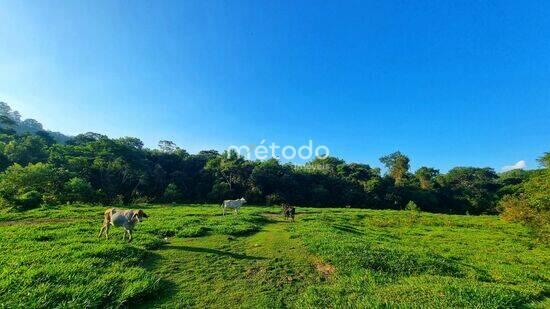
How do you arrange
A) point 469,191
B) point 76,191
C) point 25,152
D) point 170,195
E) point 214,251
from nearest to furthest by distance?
point 214,251, point 76,191, point 170,195, point 25,152, point 469,191

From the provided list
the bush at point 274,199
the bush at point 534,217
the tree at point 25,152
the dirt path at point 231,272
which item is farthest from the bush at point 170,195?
the bush at point 534,217

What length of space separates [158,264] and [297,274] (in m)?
4.70

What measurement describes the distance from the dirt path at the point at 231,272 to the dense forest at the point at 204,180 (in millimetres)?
28721

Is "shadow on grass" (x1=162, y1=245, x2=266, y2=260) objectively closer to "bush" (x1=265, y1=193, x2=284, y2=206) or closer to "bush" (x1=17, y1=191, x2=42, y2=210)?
"bush" (x1=17, y1=191, x2=42, y2=210)

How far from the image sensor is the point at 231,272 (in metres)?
9.28

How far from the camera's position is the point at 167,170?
66188 millimetres

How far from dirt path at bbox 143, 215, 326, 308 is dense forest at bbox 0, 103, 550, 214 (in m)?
28.7

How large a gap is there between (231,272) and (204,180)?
55748 mm

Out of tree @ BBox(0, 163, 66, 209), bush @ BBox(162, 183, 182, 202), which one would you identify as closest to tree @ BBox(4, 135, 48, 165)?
tree @ BBox(0, 163, 66, 209)

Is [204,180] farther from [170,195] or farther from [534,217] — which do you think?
[534,217]

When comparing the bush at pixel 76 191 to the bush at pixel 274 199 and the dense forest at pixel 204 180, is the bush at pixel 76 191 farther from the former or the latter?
the bush at pixel 274 199

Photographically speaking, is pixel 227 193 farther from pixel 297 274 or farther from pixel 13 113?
pixel 13 113

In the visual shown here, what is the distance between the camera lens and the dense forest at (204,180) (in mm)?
38128

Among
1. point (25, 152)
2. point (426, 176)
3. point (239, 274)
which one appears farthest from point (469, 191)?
point (25, 152)
